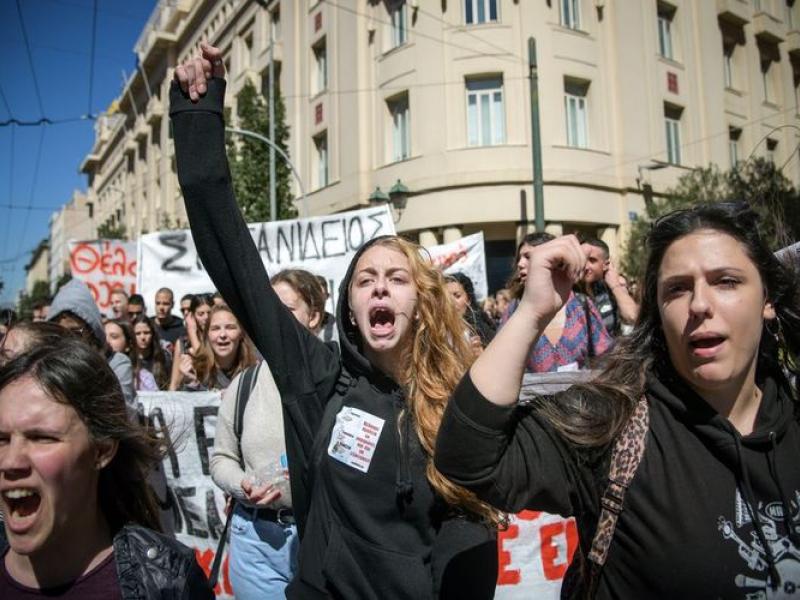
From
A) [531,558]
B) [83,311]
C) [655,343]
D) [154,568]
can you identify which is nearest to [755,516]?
[655,343]

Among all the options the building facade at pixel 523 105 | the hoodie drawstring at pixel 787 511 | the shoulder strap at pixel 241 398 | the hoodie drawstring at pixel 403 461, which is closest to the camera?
the hoodie drawstring at pixel 787 511

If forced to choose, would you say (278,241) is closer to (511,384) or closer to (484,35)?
(511,384)

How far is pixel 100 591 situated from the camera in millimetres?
1678

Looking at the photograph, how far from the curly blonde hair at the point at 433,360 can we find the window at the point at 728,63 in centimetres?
1998

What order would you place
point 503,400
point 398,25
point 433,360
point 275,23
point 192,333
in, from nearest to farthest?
point 503,400 → point 433,360 → point 192,333 → point 398,25 → point 275,23

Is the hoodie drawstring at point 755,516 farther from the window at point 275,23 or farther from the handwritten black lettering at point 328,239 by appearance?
the window at point 275,23

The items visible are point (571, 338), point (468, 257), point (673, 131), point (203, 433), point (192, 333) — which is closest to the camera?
point (571, 338)

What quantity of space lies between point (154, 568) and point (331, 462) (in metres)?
0.58

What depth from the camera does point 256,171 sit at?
18297 millimetres

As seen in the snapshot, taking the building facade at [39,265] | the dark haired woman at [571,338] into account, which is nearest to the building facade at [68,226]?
the building facade at [39,265]

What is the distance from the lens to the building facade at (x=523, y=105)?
54.7ft

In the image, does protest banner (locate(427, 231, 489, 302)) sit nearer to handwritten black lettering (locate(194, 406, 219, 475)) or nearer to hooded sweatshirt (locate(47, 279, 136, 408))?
handwritten black lettering (locate(194, 406, 219, 475))

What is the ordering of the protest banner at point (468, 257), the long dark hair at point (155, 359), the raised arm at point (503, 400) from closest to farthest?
the raised arm at point (503, 400) < the long dark hair at point (155, 359) < the protest banner at point (468, 257)

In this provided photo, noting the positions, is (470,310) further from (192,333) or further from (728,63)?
(728,63)
